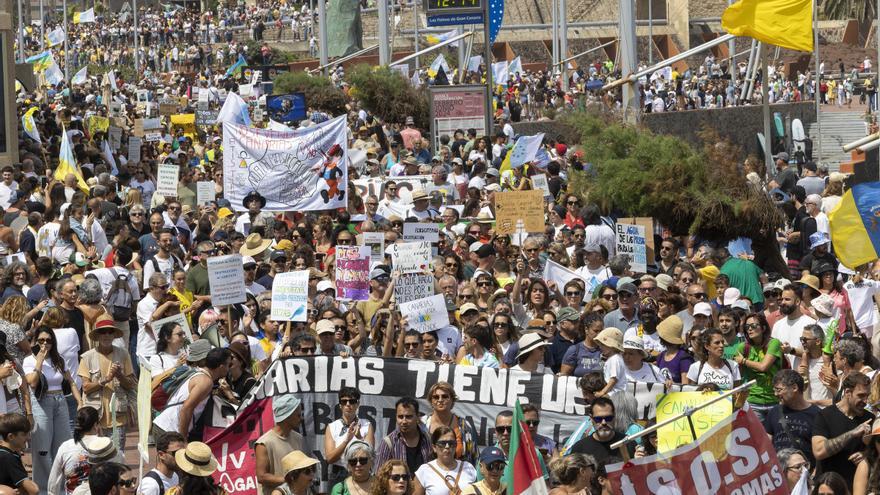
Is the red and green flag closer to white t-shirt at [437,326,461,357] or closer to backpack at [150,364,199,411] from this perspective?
backpack at [150,364,199,411]

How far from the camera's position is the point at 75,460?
892 cm

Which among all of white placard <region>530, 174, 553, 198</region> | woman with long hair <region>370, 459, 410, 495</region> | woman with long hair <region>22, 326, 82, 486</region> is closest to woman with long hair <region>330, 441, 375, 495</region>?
woman with long hair <region>370, 459, 410, 495</region>

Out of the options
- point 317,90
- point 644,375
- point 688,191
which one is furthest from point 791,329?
point 317,90

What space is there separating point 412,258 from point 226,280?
143 cm

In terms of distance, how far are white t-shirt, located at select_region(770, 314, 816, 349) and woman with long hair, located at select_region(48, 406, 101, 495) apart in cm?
476

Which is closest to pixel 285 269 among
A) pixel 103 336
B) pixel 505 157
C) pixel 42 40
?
pixel 103 336

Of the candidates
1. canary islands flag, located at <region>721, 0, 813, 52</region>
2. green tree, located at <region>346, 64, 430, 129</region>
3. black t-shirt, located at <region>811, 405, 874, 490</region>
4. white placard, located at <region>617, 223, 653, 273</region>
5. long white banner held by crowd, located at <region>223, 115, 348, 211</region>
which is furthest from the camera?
green tree, located at <region>346, 64, 430, 129</region>

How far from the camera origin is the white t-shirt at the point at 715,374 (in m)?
10.5

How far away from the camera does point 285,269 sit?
14023 mm

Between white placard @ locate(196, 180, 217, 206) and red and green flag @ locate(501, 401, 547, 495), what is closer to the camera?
red and green flag @ locate(501, 401, 547, 495)

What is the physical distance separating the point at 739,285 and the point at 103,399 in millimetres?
5372

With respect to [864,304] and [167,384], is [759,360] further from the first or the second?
[167,384]

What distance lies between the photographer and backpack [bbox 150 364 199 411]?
32.6 feet

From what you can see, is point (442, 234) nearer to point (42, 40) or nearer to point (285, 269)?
point (285, 269)
